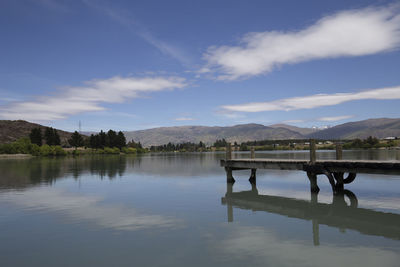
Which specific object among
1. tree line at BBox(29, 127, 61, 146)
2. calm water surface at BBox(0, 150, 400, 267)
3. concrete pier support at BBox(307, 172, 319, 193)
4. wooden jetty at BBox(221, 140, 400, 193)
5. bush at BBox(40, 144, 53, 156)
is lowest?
calm water surface at BBox(0, 150, 400, 267)

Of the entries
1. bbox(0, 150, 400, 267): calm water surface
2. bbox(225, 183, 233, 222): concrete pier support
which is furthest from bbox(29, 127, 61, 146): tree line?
bbox(225, 183, 233, 222): concrete pier support

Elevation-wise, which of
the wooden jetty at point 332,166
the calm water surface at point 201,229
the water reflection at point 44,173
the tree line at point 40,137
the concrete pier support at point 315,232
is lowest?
the concrete pier support at point 315,232

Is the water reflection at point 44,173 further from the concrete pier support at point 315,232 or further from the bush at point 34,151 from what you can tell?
the bush at point 34,151

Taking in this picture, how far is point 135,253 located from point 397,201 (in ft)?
56.6

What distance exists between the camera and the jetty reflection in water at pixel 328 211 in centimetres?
1423

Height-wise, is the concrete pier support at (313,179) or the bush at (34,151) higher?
the bush at (34,151)

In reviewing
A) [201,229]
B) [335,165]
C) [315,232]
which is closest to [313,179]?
[335,165]

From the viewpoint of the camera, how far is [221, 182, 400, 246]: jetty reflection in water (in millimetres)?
14227

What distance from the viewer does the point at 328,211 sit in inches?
713

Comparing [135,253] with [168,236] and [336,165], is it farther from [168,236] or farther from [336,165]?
[336,165]

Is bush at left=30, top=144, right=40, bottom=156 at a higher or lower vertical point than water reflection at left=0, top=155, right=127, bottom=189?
higher

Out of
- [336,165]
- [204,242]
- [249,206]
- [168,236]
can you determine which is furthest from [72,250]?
[336,165]

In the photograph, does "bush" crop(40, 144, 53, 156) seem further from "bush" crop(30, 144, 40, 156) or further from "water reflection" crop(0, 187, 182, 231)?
"water reflection" crop(0, 187, 182, 231)

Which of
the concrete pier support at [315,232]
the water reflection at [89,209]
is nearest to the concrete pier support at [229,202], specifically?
the water reflection at [89,209]
